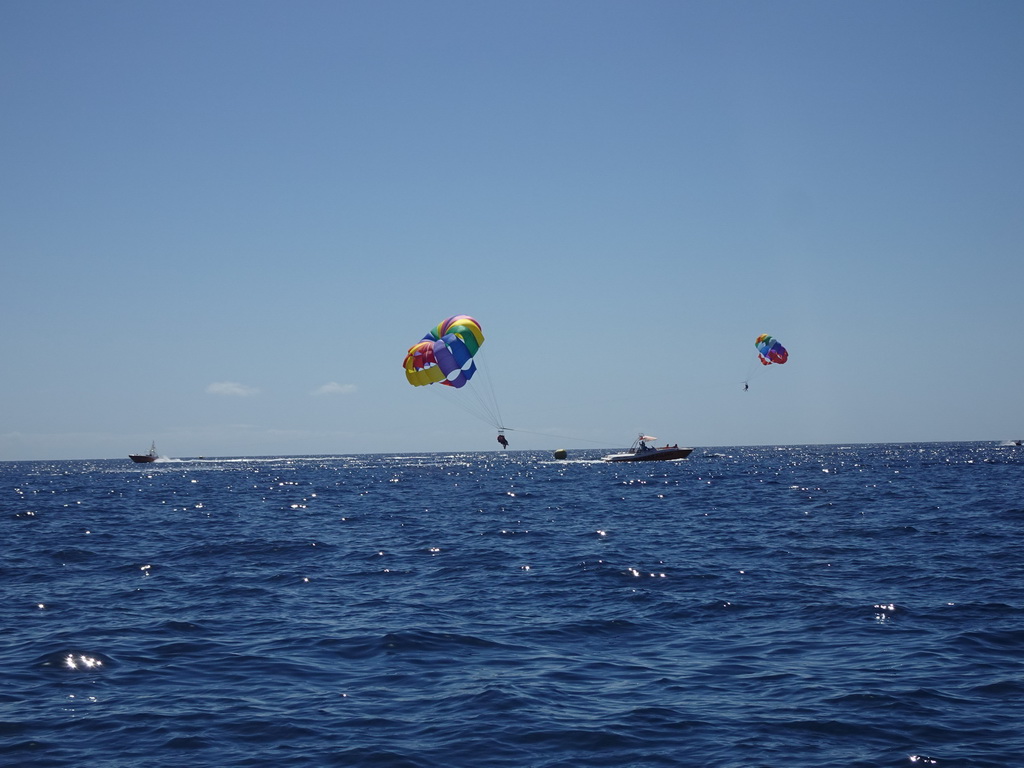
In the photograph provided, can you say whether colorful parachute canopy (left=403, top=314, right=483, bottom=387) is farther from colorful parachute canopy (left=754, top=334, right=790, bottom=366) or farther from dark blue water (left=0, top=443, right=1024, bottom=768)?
colorful parachute canopy (left=754, top=334, right=790, bottom=366)

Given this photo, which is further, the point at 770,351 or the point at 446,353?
the point at 770,351

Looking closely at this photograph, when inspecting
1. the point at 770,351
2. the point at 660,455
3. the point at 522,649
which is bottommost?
the point at 522,649

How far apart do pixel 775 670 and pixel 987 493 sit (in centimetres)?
3841

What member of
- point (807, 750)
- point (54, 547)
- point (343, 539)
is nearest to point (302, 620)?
point (807, 750)

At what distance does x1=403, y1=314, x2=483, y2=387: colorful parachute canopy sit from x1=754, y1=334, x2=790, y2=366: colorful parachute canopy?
114ft

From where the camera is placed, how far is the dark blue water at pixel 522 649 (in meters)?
9.32

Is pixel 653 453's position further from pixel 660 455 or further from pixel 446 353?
pixel 446 353

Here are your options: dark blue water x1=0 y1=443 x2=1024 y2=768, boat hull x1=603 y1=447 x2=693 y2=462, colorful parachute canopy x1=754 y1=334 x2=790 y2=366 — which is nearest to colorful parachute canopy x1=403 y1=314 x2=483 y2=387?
dark blue water x1=0 y1=443 x2=1024 y2=768

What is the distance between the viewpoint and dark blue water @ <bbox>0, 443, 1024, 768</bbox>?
9320 mm

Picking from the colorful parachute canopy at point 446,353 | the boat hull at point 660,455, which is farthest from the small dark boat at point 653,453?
the colorful parachute canopy at point 446,353

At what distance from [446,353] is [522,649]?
104ft

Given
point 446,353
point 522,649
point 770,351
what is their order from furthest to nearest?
point 770,351 → point 446,353 → point 522,649

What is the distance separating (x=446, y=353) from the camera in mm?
44375

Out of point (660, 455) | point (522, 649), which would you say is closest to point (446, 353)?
point (522, 649)
